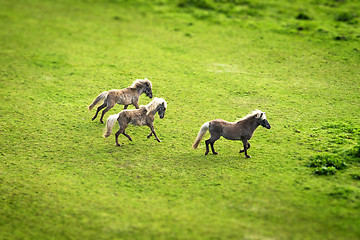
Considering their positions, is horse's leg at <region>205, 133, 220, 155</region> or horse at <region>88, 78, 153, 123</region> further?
horse at <region>88, 78, 153, 123</region>

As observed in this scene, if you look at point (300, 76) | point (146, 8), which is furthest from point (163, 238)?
point (146, 8)

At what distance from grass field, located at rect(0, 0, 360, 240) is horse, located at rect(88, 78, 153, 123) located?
0.75 meters

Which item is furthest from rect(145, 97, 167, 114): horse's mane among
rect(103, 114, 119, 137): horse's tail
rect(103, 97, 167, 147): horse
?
rect(103, 114, 119, 137): horse's tail

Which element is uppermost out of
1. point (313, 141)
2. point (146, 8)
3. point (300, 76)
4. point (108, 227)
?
point (146, 8)

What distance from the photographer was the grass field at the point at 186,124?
30.7ft

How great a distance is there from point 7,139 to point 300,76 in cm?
1140

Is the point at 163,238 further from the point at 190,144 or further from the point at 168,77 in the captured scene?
the point at 168,77

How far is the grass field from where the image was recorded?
30.7ft

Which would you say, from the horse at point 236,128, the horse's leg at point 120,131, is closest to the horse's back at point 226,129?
the horse at point 236,128

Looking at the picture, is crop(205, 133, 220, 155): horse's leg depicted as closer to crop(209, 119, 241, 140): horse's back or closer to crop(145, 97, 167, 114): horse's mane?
crop(209, 119, 241, 140): horse's back

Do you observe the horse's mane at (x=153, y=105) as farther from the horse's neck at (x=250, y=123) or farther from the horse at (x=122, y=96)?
the horse's neck at (x=250, y=123)

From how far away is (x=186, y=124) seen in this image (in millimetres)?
13570

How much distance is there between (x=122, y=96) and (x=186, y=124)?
2294mm

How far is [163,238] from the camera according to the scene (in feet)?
28.6
